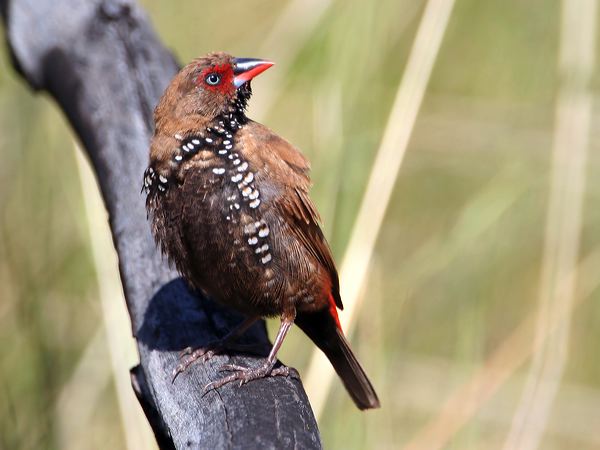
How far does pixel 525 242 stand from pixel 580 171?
8.75 feet

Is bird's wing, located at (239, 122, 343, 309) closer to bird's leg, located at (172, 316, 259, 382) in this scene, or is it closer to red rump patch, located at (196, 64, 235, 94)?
red rump patch, located at (196, 64, 235, 94)

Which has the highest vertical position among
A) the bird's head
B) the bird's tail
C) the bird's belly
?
the bird's head

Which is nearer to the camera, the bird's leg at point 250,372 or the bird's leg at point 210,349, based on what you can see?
the bird's leg at point 250,372

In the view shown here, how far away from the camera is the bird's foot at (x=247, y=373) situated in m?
2.92

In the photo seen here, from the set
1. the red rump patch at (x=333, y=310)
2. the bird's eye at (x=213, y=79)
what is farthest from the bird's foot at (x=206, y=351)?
the bird's eye at (x=213, y=79)

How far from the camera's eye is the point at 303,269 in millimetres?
3562

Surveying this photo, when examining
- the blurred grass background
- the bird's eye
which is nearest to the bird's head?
the bird's eye

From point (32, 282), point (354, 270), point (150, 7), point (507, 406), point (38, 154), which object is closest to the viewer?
point (354, 270)

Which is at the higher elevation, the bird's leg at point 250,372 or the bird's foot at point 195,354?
the bird's foot at point 195,354

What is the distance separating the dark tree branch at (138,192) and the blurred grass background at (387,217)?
1.05 ft

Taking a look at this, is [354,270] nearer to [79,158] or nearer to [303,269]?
[303,269]

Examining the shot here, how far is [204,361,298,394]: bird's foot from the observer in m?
2.92

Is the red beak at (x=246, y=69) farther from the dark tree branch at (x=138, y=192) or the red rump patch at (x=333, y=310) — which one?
the red rump patch at (x=333, y=310)

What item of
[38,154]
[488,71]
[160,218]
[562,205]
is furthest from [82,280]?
[488,71]
